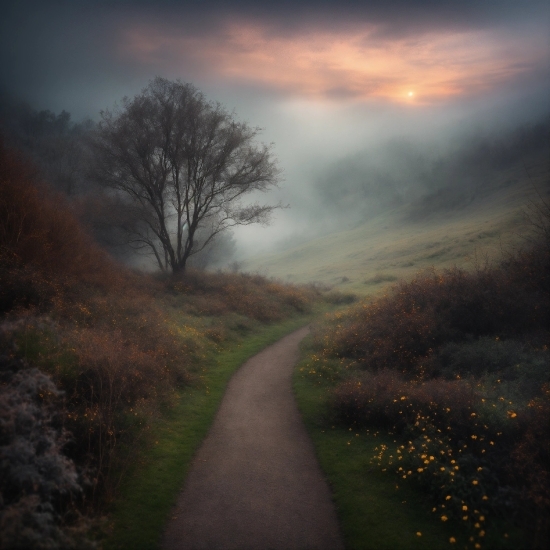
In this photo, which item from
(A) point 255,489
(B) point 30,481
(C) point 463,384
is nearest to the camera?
(B) point 30,481

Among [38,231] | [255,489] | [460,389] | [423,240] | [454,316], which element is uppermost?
[423,240]

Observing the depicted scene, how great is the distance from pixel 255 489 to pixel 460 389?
6.04 metres

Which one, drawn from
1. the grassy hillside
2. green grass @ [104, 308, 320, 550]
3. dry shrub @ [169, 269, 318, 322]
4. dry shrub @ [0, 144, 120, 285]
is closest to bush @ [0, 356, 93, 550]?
green grass @ [104, 308, 320, 550]

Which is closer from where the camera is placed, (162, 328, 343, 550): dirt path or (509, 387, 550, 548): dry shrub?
(509, 387, 550, 548): dry shrub

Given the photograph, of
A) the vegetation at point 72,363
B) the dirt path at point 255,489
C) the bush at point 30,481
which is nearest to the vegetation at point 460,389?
the dirt path at point 255,489

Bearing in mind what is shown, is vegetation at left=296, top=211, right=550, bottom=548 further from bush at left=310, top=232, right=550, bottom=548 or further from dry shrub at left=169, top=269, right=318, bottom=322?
dry shrub at left=169, top=269, right=318, bottom=322

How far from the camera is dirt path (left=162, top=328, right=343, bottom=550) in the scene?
725 cm

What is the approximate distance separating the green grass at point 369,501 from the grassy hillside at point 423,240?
2606 cm

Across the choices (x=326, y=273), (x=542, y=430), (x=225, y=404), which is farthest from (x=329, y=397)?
(x=326, y=273)

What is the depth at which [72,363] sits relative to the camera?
34.6 feet

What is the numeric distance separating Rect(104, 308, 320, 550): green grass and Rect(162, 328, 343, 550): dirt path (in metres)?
0.28

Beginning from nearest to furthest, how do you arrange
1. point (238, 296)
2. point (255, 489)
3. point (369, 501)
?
point (369, 501)
point (255, 489)
point (238, 296)

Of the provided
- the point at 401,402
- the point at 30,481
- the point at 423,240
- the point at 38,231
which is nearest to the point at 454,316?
the point at 401,402

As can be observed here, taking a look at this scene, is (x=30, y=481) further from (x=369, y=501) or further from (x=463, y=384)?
(x=463, y=384)
